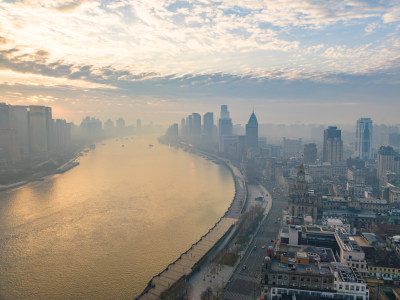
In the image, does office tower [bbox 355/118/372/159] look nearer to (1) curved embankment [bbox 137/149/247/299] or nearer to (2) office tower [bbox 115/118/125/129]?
(1) curved embankment [bbox 137/149/247/299]

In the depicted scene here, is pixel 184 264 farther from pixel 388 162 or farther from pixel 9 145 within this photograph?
pixel 9 145

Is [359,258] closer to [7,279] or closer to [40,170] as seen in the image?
[7,279]

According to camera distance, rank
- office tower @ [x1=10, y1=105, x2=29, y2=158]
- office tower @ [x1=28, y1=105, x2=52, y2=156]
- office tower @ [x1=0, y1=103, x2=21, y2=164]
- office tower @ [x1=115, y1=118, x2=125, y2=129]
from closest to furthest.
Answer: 1. office tower @ [x1=0, y1=103, x2=21, y2=164]
2. office tower @ [x1=28, y1=105, x2=52, y2=156]
3. office tower @ [x1=10, y1=105, x2=29, y2=158]
4. office tower @ [x1=115, y1=118, x2=125, y2=129]

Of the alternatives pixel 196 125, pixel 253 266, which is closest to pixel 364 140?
pixel 253 266

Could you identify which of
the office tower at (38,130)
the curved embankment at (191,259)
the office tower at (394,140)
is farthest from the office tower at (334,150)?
the office tower at (38,130)

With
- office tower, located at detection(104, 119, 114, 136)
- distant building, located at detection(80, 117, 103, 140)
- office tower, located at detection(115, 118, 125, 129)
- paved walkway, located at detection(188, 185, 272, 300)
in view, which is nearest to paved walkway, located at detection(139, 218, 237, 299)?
paved walkway, located at detection(188, 185, 272, 300)

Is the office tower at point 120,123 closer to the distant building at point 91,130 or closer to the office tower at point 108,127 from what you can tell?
the office tower at point 108,127

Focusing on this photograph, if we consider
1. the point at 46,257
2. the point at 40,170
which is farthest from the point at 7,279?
the point at 40,170
